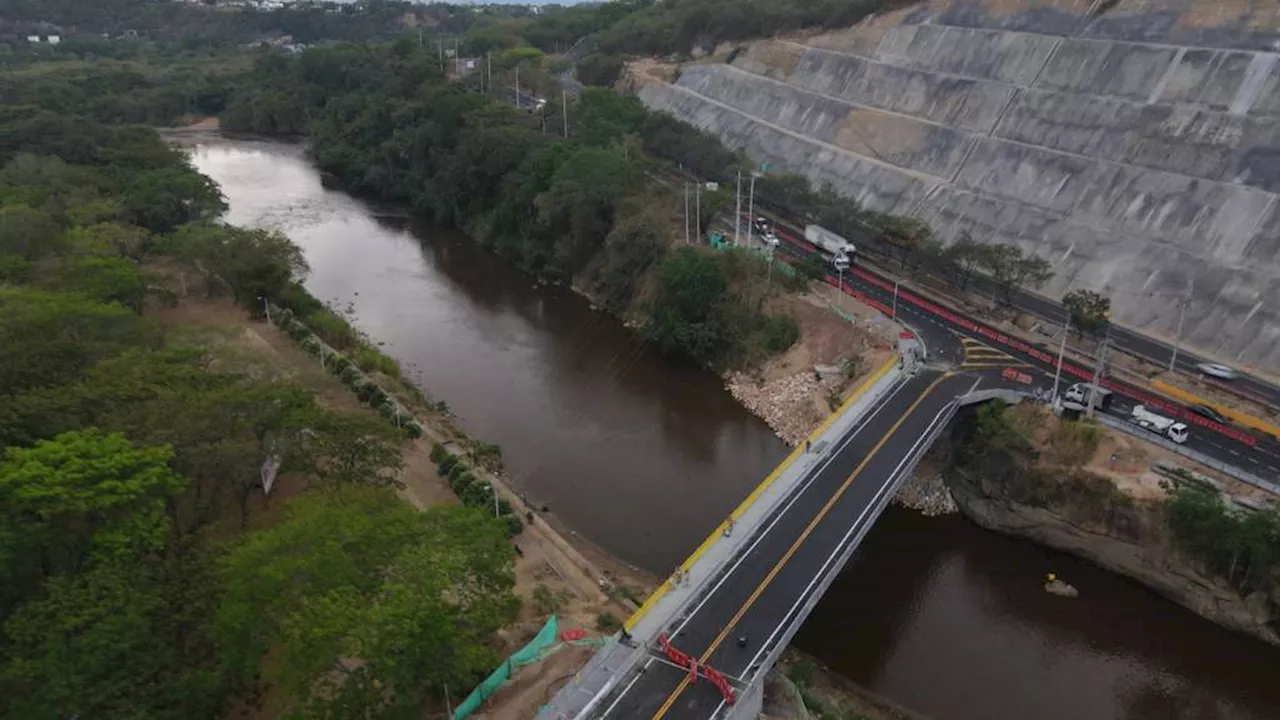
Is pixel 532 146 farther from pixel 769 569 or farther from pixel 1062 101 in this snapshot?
pixel 769 569

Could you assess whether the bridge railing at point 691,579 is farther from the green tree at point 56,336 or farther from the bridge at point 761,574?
the green tree at point 56,336

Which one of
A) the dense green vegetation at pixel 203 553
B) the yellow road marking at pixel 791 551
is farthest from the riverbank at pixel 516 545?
the yellow road marking at pixel 791 551

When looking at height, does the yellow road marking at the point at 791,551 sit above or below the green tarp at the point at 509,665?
above

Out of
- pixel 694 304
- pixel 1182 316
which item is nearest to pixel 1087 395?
pixel 1182 316

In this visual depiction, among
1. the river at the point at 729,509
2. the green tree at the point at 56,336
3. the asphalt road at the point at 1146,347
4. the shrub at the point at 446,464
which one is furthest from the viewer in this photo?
the asphalt road at the point at 1146,347

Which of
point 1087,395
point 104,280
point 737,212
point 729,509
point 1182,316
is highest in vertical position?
point 1182,316

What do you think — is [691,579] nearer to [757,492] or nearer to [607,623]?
[607,623]
